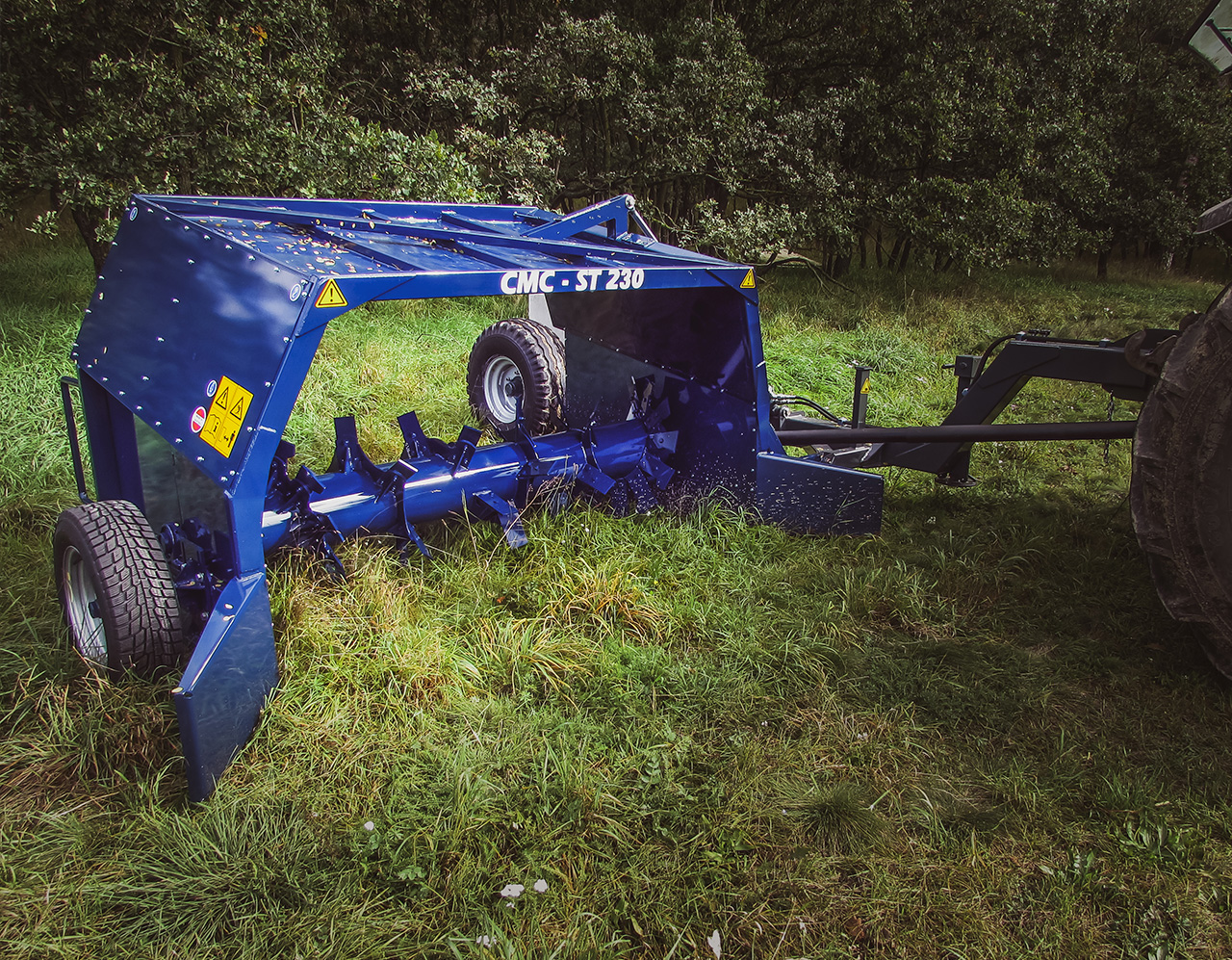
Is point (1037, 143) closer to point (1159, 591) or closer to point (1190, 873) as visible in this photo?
point (1159, 591)

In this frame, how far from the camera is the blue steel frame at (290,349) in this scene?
7.48ft

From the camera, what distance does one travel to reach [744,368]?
3.76 metres

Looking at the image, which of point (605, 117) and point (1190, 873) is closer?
point (1190, 873)

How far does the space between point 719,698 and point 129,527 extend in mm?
1915

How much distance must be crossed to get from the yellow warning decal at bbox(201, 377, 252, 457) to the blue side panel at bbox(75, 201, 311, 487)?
2cm

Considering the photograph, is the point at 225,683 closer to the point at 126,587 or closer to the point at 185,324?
the point at 126,587

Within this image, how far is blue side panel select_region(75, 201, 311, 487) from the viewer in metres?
2.34

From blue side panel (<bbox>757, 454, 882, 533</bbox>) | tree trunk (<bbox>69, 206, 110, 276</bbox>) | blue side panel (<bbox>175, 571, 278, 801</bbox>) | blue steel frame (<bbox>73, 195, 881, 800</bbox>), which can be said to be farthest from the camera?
tree trunk (<bbox>69, 206, 110, 276</bbox>)

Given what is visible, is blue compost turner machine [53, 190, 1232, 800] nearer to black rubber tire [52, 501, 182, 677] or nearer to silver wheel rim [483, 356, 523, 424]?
black rubber tire [52, 501, 182, 677]

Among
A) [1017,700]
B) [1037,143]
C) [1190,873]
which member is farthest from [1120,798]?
[1037,143]

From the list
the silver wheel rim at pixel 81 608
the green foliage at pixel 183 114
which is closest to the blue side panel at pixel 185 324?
the silver wheel rim at pixel 81 608

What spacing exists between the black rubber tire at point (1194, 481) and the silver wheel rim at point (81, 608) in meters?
3.32

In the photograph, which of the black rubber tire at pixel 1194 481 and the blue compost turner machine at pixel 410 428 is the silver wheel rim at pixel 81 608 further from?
the black rubber tire at pixel 1194 481

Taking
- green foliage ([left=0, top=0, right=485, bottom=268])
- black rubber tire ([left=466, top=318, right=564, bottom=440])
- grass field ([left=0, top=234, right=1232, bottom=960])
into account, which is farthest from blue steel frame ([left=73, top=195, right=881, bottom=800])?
green foliage ([left=0, top=0, right=485, bottom=268])
